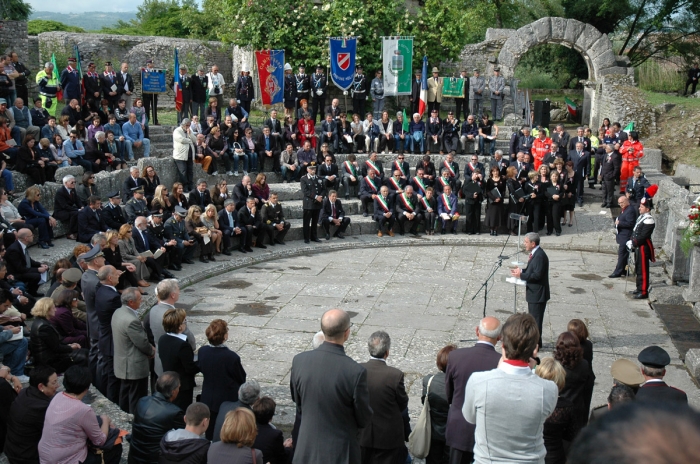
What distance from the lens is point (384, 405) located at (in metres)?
5.53

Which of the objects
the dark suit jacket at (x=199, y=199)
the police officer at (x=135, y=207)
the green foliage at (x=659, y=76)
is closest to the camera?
the police officer at (x=135, y=207)

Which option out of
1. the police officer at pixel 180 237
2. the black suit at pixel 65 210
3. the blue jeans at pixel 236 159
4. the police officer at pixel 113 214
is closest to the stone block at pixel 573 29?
the blue jeans at pixel 236 159

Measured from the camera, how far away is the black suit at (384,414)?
17.9ft

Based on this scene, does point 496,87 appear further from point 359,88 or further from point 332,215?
point 332,215

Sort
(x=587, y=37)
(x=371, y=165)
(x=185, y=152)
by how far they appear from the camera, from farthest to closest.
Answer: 1. (x=587, y=37)
2. (x=371, y=165)
3. (x=185, y=152)

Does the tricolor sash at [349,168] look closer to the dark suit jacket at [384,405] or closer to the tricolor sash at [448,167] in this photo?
the tricolor sash at [448,167]

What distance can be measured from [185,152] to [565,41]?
12531 mm

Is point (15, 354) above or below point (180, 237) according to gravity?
below

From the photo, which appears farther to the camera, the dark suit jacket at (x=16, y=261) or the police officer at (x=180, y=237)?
the police officer at (x=180, y=237)

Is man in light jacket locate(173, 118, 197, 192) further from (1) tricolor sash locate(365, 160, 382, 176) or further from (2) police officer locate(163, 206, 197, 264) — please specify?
(1) tricolor sash locate(365, 160, 382, 176)

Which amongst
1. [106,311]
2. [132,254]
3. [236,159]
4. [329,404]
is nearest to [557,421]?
[329,404]

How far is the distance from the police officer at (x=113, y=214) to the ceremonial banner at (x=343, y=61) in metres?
8.74

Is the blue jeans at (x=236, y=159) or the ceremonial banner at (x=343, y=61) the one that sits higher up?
the ceremonial banner at (x=343, y=61)

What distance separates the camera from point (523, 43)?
22812 millimetres
